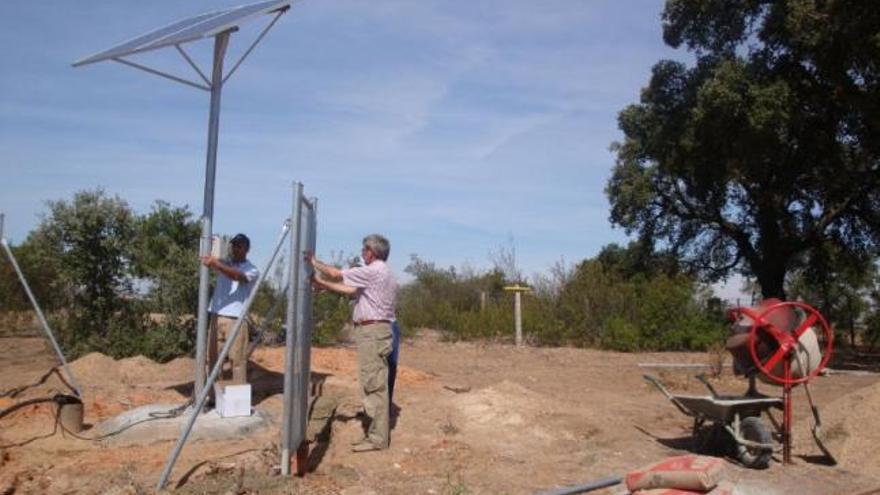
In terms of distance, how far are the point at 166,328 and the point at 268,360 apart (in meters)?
1.74

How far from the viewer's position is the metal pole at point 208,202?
295 inches

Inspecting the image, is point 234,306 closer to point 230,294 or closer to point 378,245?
point 230,294

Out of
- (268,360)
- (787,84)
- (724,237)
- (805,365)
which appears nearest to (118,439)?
(268,360)

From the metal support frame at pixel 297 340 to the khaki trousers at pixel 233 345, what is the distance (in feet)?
5.06

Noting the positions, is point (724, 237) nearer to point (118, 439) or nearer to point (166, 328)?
point (166, 328)

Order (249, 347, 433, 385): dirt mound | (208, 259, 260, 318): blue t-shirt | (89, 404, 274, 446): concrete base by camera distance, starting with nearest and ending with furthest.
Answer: (89, 404, 274, 446): concrete base < (208, 259, 260, 318): blue t-shirt < (249, 347, 433, 385): dirt mound

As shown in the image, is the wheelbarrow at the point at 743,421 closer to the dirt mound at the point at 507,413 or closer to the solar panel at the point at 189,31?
the dirt mound at the point at 507,413

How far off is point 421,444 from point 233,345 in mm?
2006

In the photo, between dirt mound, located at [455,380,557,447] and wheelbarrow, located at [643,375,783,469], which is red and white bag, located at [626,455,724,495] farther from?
dirt mound, located at [455,380,557,447]

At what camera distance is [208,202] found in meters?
7.64

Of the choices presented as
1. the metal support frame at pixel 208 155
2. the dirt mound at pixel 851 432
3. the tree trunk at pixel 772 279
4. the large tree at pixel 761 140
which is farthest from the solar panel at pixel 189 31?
the tree trunk at pixel 772 279

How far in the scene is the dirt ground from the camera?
620 cm

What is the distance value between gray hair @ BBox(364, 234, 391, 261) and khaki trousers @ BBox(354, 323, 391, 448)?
62 centimetres

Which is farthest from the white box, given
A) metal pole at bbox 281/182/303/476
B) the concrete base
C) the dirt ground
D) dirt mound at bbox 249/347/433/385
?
dirt mound at bbox 249/347/433/385
